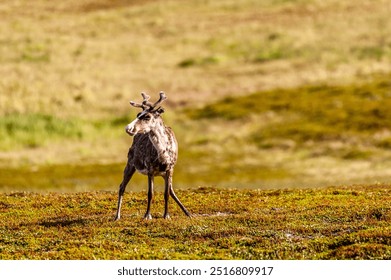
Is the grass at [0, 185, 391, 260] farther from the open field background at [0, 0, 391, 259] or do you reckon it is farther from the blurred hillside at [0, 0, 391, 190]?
the blurred hillside at [0, 0, 391, 190]

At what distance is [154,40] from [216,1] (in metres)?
39.2

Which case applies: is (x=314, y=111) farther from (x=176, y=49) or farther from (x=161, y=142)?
(x=161, y=142)

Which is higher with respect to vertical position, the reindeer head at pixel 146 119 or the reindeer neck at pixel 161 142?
the reindeer head at pixel 146 119

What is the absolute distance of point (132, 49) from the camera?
118625 mm

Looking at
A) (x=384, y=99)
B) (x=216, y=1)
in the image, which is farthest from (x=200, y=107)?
(x=216, y=1)

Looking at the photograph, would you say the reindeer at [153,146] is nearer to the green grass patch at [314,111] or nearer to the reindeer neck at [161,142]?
the reindeer neck at [161,142]

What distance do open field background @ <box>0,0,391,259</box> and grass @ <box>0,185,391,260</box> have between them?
0.07 meters

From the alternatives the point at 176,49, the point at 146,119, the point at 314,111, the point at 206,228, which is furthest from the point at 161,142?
the point at 176,49

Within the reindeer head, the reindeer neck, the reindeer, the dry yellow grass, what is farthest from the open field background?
the reindeer head

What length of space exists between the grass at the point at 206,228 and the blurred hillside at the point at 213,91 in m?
22.8

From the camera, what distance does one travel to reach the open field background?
93.7 ft

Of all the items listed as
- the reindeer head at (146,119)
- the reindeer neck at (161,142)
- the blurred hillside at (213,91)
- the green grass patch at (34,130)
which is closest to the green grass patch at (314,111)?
the blurred hillside at (213,91)

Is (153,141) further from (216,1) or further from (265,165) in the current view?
(216,1)

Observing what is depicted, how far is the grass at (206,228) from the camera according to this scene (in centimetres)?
2630
